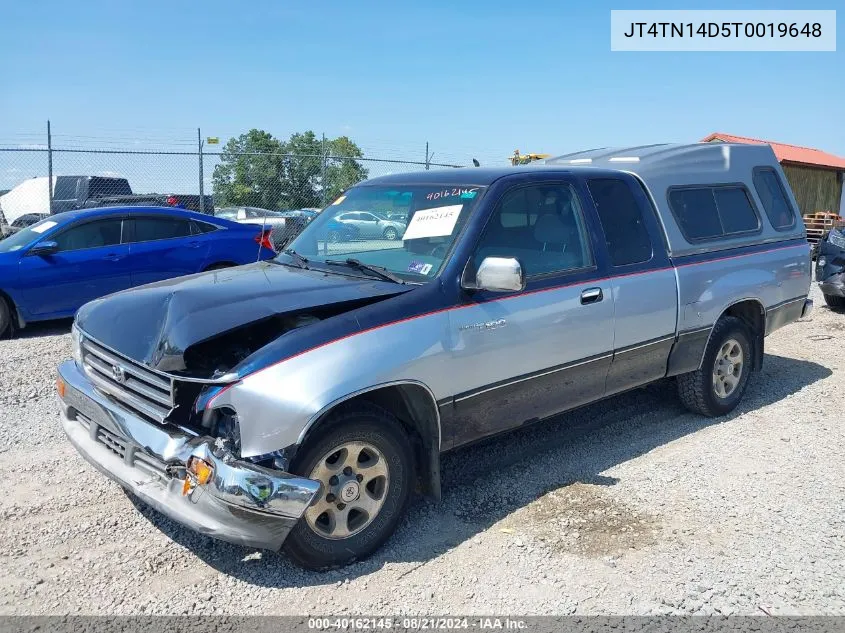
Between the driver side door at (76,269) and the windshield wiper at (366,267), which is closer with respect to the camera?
the windshield wiper at (366,267)

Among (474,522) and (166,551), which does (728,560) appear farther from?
(166,551)

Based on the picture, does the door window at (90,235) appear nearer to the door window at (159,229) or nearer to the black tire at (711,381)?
the door window at (159,229)

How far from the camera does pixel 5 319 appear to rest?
27.6 ft

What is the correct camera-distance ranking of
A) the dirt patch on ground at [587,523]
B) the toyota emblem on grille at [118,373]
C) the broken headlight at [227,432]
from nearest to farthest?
the broken headlight at [227,432] → the toyota emblem on grille at [118,373] → the dirt patch on ground at [587,523]

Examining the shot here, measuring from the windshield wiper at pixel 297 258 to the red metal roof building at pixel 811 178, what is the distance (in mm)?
25875

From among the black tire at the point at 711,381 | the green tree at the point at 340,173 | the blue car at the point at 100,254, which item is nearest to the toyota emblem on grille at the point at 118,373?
the black tire at the point at 711,381

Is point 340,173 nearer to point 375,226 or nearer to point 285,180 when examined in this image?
point 285,180

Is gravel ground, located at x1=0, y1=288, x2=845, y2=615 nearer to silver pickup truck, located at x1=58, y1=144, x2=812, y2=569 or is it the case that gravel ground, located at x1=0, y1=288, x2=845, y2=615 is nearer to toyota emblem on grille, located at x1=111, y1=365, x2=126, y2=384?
silver pickup truck, located at x1=58, y1=144, x2=812, y2=569

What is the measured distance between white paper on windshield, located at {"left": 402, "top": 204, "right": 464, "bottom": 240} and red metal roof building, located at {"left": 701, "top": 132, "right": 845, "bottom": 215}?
25.9m

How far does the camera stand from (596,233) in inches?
189

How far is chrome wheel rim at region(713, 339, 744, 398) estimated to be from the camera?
591 centimetres

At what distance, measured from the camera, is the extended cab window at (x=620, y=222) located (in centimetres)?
491

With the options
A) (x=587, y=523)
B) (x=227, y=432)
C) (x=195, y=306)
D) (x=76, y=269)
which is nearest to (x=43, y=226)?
(x=76, y=269)

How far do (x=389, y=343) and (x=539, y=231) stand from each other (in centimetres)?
143
